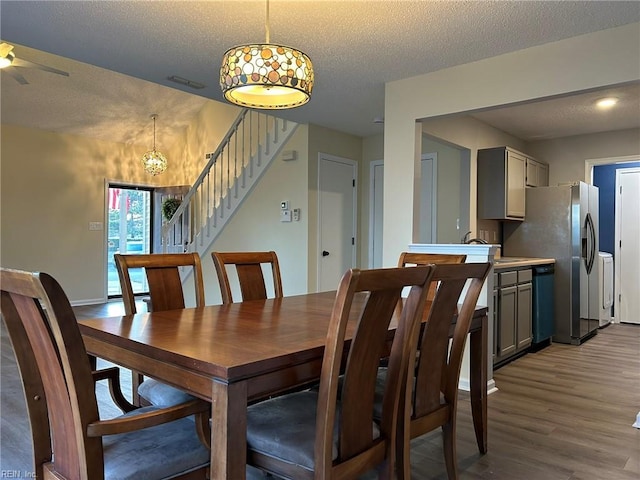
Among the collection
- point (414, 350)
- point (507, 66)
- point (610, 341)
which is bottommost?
point (610, 341)

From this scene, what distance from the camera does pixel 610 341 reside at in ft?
16.4

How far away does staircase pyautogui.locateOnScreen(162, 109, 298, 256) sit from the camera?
561cm

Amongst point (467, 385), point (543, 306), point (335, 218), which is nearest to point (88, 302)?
point (335, 218)

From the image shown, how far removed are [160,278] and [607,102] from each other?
4417mm

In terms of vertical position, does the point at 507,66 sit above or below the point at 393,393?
above

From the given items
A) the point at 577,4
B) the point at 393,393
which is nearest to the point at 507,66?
the point at 577,4

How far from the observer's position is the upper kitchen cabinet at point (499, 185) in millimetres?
4816

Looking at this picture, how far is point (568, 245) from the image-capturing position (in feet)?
16.1

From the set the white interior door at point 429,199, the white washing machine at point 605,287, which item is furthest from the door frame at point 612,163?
the white interior door at point 429,199

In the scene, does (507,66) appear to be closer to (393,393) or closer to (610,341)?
(393,393)

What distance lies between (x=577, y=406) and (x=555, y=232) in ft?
8.00

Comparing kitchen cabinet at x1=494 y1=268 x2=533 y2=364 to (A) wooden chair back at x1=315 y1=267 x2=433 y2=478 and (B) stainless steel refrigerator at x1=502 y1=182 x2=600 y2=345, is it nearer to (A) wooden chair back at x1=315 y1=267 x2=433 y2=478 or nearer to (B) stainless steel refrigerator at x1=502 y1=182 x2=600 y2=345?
(B) stainless steel refrigerator at x1=502 y1=182 x2=600 y2=345

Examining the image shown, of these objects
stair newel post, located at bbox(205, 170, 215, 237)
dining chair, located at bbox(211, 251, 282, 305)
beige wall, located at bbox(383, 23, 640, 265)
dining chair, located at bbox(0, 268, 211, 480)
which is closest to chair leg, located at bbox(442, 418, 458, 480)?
dining chair, located at bbox(0, 268, 211, 480)

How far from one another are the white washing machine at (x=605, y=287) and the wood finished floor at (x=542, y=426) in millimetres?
1470
